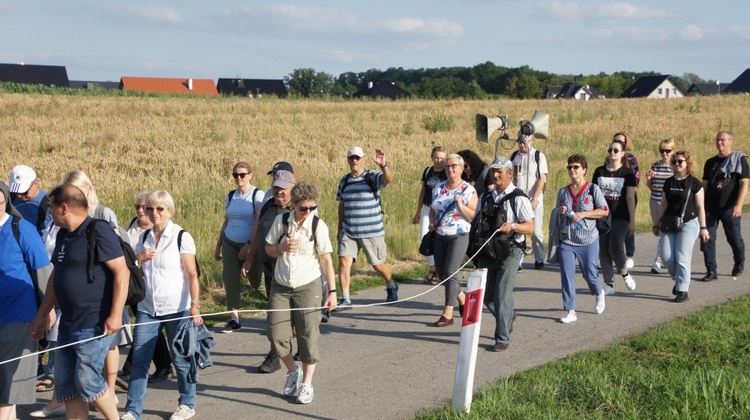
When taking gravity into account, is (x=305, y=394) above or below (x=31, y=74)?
below

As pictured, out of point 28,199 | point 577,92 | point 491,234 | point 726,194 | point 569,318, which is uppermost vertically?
point 577,92

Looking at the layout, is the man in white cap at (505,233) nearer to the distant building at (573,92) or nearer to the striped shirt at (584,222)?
the striped shirt at (584,222)

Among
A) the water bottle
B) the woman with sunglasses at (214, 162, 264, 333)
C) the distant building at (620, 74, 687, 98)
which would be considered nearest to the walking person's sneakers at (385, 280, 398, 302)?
the woman with sunglasses at (214, 162, 264, 333)

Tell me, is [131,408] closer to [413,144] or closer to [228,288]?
[228,288]

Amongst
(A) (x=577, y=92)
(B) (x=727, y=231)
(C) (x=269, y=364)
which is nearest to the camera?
(C) (x=269, y=364)

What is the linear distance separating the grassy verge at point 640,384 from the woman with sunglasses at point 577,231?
4.01 feet

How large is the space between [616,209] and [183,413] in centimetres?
625

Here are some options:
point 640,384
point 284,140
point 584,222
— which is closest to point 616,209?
point 584,222

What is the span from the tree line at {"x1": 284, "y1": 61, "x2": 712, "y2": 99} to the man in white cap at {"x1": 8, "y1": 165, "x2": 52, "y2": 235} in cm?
9660

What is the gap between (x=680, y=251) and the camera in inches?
378

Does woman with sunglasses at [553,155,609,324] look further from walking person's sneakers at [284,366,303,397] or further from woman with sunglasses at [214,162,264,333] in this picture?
walking person's sneakers at [284,366,303,397]

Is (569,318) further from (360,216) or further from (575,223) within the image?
(360,216)

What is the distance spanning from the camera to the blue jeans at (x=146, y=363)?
581cm

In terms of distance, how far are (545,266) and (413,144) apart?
15021mm
